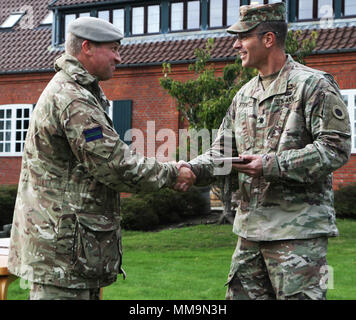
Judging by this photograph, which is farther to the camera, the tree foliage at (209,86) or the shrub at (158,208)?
the shrub at (158,208)

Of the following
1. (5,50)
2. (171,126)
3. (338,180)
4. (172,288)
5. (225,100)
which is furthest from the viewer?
(5,50)

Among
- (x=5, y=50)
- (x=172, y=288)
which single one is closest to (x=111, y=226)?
(x=172, y=288)

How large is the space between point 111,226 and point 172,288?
442 centimetres

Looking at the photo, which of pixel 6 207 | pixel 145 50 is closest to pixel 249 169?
pixel 6 207

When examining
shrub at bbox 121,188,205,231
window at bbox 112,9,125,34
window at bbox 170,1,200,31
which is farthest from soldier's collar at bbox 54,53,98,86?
window at bbox 112,9,125,34

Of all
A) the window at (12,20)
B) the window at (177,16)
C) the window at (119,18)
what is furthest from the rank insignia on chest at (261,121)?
the window at (12,20)

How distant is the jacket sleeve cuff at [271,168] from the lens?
3.55m

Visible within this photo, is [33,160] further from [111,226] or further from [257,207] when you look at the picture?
[257,207]

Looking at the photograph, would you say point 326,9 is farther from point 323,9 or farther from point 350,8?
point 350,8

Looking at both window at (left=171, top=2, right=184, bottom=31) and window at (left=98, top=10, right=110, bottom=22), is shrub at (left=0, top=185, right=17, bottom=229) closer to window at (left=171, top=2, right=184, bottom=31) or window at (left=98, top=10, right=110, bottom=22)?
window at (left=98, top=10, right=110, bottom=22)

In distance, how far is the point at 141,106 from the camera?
18406mm

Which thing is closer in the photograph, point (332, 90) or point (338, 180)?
point (332, 90)

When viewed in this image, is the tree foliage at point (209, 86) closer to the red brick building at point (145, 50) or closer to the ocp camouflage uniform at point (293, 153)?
the red brick building at point (145, 50)

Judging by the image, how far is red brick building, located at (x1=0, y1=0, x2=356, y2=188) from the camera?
1622 centimetres
